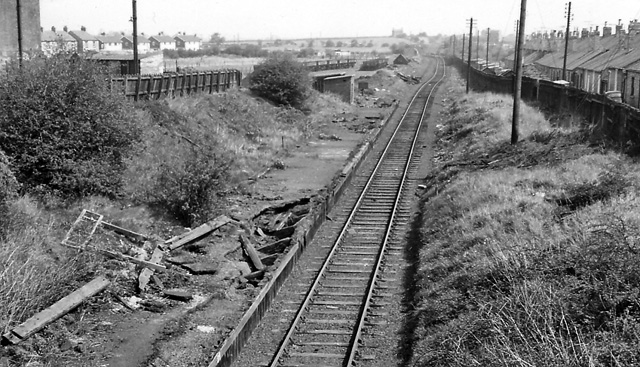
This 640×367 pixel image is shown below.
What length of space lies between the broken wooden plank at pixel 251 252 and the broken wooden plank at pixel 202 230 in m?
0.79

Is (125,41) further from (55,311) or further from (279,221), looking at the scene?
(55,311)

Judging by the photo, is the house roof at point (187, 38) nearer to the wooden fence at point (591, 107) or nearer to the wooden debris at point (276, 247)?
the wooden fence at point (591, 107)

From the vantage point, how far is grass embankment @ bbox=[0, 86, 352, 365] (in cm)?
1161

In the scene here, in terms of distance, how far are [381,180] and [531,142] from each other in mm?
5840

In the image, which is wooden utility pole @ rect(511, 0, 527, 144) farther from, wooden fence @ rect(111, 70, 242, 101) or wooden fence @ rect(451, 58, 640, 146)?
wooden fence @ rect(111, 70, 242, 101)

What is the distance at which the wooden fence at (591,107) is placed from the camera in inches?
809

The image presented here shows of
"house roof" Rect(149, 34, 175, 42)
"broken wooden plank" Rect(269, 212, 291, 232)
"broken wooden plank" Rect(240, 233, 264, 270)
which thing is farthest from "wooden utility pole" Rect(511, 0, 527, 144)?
"house roof" Rect(149, 34, 175, 42)

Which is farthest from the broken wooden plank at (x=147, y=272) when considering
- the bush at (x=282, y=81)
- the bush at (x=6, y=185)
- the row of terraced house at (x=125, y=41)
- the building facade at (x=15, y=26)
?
the row of terraced house at (x=125, y=41)

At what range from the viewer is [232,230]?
60.2ft

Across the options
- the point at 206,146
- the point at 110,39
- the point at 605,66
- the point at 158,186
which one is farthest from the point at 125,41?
the point at 158,186

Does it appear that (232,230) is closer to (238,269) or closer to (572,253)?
(238,269)

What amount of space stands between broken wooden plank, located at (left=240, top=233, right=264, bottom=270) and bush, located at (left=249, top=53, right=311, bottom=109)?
24269 mm

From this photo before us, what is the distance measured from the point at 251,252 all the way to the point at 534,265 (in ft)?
25.2

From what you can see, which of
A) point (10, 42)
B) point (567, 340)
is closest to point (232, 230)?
point (567, 340)
